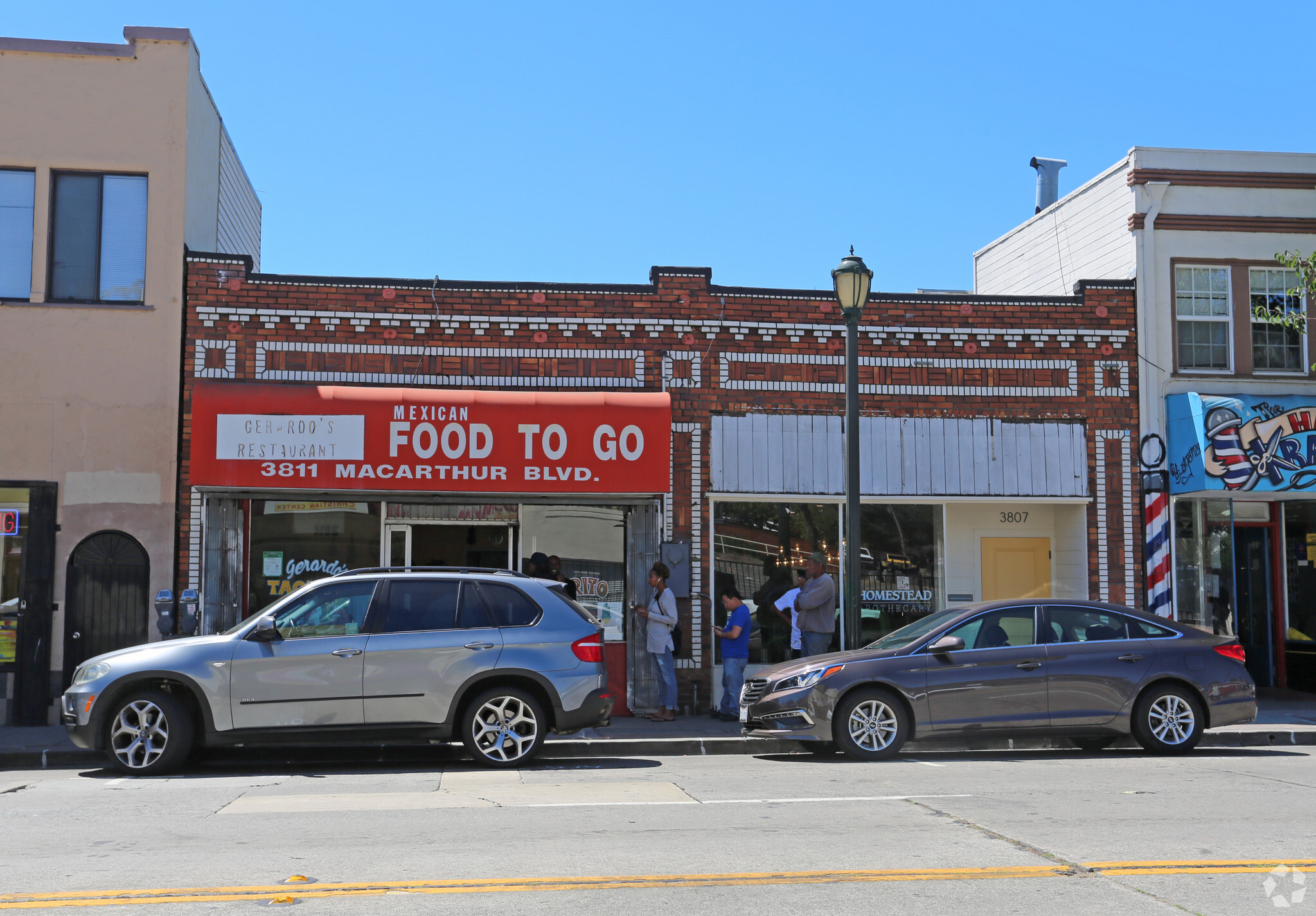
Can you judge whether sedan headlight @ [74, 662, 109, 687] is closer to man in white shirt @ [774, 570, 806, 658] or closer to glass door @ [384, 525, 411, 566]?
glass door @ [384, 525, 411, 566]

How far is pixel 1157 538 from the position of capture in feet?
50.3

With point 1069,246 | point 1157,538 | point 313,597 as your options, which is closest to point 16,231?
point 313,597

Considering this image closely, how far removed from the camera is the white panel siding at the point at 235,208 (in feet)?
54.4

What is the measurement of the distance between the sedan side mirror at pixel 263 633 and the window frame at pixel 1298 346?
12.4m

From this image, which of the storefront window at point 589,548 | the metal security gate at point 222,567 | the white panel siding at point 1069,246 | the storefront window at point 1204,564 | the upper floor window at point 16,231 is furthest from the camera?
the white panel siding at point 1069,246

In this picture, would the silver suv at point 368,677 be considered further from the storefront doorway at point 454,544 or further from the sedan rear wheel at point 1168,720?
the sedan rear wheel at point 1168,720

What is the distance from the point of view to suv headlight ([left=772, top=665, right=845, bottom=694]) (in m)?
10.9

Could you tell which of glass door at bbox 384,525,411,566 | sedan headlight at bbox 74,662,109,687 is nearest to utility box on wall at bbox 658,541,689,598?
glass door at bbox 384,525,411,566

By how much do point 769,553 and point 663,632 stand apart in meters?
1.96

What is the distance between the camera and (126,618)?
13.9 m

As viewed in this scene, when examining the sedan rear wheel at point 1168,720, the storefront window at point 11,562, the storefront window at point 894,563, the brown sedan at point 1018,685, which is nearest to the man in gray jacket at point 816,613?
the storefront window at point 894,563

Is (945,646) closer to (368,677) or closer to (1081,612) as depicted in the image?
(1081,612)

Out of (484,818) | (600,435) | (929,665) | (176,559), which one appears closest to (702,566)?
(600,435)

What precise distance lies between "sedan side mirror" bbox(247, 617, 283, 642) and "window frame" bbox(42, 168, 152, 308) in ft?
19.1
